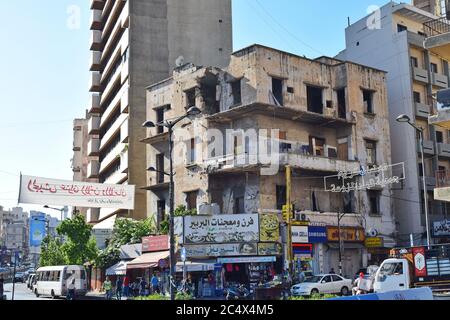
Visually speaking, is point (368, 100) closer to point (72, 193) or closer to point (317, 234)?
point (317, 234)

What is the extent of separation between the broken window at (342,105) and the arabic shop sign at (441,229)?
1137 centimetres

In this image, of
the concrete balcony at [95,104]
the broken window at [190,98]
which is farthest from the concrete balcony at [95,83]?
the broken window at [190,98]

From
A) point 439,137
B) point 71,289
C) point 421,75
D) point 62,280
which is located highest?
point 421,75

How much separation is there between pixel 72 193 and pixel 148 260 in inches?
256

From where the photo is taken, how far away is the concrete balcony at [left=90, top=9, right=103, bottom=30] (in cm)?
6678

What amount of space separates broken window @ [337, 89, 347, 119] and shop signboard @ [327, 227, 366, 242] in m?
8.41

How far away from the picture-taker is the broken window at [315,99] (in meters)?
41.5

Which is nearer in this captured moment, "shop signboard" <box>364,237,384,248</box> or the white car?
the white car

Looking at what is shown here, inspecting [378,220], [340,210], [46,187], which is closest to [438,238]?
[378,220]

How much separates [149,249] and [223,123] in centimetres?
1006

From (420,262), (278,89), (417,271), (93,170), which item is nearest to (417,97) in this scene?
(278,89)

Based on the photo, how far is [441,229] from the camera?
43.4 meters

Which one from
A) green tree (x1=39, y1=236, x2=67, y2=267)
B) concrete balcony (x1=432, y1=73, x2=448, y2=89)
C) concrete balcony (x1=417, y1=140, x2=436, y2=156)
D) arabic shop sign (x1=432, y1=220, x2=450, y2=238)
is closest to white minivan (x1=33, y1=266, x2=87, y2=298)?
green tree (x1=39, y1=236, x2=67, y2=267)

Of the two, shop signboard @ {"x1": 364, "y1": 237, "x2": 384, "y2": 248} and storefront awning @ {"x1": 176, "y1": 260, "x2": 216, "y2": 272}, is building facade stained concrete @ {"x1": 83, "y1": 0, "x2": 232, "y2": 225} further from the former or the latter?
shop signboard @ {"x1": 364, "y1": 237, "x2": 384, "y2": 248}
